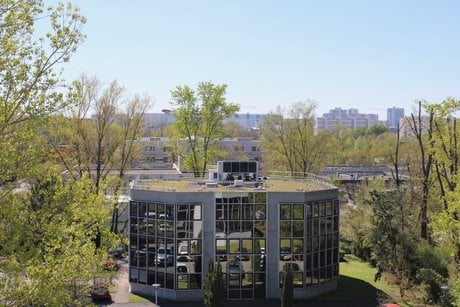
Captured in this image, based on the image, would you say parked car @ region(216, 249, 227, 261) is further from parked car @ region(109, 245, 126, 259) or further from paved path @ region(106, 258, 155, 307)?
parked car @ region(109, 245, 126, 259)

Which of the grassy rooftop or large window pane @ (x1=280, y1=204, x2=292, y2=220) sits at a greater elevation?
the grassy rooftop

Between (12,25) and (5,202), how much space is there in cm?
443

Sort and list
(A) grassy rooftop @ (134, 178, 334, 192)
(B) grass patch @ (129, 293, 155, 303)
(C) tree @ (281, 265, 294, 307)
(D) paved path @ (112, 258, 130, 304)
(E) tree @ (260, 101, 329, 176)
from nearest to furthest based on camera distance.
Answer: (C) tree @ (281, 265, 294, 307) → (B) grass patch @ (129, 293, 155, 303) → (D) paved path @ (112, 258, 130, 304) → (A) grassy rooftop @ (134, 178, 334, 192) → (E) tree @ (260, 101, 329, 176)

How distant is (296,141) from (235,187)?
23.0 meters

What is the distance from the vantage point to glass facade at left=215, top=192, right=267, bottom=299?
30.8 meters

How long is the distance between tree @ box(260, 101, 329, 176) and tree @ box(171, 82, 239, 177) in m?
8.71

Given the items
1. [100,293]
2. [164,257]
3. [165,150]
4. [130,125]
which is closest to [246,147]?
[165,150]

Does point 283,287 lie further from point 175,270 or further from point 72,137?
point 72,137

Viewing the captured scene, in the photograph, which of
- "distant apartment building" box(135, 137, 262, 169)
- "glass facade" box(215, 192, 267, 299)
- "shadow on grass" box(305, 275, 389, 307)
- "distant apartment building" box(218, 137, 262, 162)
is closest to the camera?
"shadow on grass" box(305, 275, 389, 307)

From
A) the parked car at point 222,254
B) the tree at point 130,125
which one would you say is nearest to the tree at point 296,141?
the tree at point 130,125

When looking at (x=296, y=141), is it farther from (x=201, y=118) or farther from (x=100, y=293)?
(x=100, y=293)

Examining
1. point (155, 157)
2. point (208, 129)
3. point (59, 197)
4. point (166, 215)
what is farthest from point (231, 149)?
point (59, 197)

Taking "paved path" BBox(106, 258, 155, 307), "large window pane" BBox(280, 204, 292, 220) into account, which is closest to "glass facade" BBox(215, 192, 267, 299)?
"large window pane" BBox(280, 204, 292, 220)

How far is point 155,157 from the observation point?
86.6m
